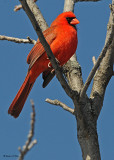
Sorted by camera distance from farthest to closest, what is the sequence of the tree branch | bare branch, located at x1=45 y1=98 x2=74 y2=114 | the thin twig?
the tree branch, bare branch, located at x1=45 y1=98 x2=74 y2=114, the thin twig

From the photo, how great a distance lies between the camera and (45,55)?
11.8 feet

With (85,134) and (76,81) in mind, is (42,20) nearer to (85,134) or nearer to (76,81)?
(76,81)

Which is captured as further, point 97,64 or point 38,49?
point 38,49

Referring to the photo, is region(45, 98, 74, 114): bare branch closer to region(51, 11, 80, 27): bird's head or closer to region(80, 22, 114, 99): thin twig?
region(80, 22, 114, 99): thin twig

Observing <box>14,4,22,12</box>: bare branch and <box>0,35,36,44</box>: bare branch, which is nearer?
<box>0,35,36,44</box>: bare branch

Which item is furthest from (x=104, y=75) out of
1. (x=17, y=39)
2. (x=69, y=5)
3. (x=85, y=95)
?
(x=69, y=5)

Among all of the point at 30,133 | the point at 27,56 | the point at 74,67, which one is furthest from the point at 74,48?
the point at 30,133

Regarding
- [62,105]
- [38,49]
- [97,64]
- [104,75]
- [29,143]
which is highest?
[38,49]

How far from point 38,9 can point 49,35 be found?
922 millimetres

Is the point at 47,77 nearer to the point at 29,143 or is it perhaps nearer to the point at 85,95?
the point at 85,95

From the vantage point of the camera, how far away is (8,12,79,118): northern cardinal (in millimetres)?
3496

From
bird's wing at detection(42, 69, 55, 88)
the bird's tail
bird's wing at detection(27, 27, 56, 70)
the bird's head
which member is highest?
the bird's head

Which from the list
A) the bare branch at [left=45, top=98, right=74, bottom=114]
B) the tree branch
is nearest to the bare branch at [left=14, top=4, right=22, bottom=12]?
the tree branch

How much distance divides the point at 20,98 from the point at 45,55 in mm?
580
